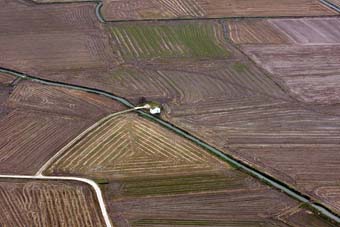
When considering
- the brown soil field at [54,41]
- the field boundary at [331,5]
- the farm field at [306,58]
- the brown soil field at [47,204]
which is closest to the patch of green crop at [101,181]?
the brown soil field at [47,204]

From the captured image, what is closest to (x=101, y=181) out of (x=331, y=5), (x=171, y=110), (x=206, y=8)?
(x=171, y=110)

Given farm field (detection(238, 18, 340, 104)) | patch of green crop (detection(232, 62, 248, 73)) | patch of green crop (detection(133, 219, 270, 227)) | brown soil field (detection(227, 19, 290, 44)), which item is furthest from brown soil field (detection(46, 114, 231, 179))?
brown soil field (detection(227, 19, 290, 44))

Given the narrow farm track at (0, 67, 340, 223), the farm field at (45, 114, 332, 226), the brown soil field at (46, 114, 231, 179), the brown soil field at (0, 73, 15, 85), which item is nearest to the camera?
the farm field at (45, 114, 332, 226)

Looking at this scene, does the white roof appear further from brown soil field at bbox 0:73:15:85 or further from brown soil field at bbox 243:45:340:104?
brown soil field at bbox 0:73:15:85

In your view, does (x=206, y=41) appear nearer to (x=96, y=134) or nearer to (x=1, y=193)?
(x=96, y=134)

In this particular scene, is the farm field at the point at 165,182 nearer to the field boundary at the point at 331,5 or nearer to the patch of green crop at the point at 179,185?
the patch of green crop at the point at 179,185

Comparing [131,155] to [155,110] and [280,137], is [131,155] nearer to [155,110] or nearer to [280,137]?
[155,110]

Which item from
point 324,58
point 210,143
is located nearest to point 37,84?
point 210,143
